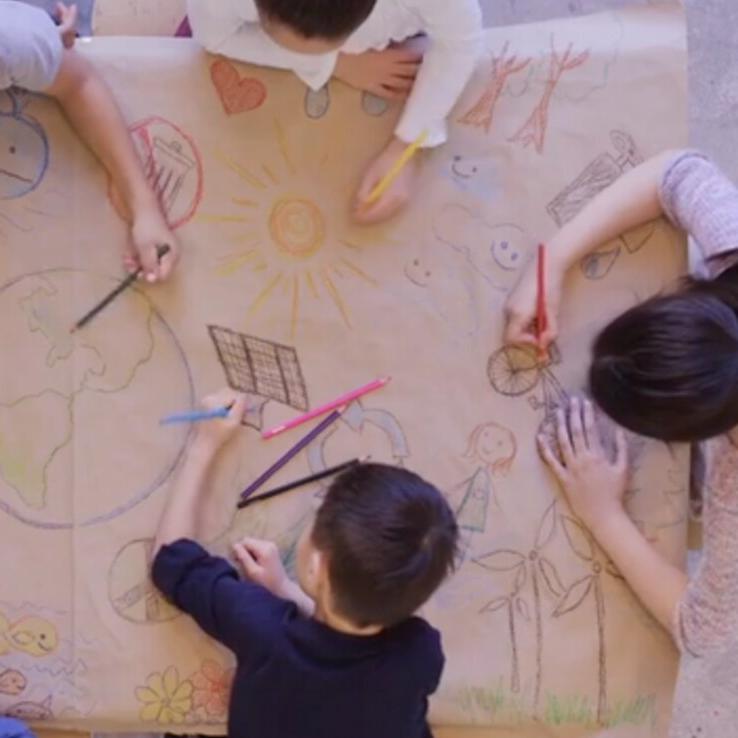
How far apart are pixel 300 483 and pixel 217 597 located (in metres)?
0.10

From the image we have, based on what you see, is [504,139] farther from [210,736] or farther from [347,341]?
[210,736]

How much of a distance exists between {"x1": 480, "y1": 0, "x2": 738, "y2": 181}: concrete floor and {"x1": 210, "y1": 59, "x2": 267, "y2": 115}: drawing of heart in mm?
444

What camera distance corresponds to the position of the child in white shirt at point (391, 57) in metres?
0.79

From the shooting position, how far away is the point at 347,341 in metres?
0.82

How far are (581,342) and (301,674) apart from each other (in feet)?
0.97

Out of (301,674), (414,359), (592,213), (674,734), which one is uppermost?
(592,213)

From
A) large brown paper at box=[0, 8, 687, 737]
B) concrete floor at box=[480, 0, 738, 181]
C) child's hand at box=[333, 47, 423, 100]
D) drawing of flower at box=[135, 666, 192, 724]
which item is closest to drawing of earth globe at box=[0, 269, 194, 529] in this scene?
large brown paper at box=[0, 8, 687, 737]

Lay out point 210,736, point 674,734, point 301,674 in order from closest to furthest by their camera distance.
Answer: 1. point 301,674
2. point 210,736
3. point 674,734

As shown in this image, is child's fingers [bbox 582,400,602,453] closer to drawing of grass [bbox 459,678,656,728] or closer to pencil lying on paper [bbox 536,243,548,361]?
pencil lying on paper [bbox 536,243,548,361]

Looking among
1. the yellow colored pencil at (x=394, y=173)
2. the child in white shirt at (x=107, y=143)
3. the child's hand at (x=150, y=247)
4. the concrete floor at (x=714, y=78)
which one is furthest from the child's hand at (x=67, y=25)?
the concrete floor at (x=714, y=78)

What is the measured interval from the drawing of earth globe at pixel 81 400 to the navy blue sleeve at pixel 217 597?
5cm

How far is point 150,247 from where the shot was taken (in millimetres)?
803

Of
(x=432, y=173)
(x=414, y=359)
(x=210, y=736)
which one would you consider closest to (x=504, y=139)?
(x=432, y=173)

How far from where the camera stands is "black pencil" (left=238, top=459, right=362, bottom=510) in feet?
2.64
